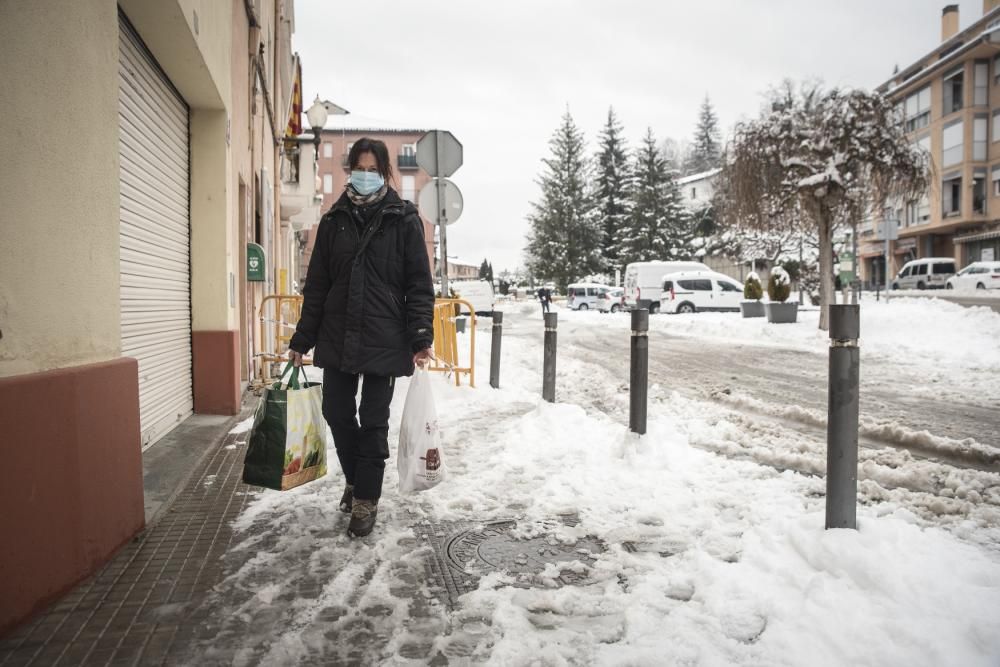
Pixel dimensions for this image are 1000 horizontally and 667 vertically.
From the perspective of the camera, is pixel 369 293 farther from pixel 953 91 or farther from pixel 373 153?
pixel 953 91

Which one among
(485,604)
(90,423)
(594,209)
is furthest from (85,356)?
(594,209)

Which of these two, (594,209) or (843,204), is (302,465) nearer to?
(843,204)

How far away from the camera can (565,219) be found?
51906mm

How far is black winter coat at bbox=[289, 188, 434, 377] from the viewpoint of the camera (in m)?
3.43

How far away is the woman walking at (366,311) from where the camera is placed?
3.44m

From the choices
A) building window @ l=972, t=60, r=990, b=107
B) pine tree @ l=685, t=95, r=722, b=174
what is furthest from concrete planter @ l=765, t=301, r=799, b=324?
pine tree @ l=685, t=95, r=722, b=174

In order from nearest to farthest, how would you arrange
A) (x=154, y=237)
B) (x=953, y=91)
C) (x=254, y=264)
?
(x=154, y=237) → (x=254, y=264) → (x=953, y=91)

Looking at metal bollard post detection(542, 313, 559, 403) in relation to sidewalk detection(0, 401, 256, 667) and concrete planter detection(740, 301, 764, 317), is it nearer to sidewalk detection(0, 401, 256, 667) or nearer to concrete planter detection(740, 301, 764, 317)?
sidewalk detection(0, 401, 256, 667)

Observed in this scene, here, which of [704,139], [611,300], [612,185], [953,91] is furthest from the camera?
[704,139]

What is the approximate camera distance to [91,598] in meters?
2.74

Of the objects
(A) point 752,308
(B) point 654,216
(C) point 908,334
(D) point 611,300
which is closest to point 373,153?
(C) point 908,334

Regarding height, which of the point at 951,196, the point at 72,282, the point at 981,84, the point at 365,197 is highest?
the point at 981,84

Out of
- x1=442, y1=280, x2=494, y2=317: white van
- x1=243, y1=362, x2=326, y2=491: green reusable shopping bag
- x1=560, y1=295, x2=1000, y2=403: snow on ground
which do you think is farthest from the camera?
x1=442, y1=280, x2=494, y2=317: white van

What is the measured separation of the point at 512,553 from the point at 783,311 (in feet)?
57.7
